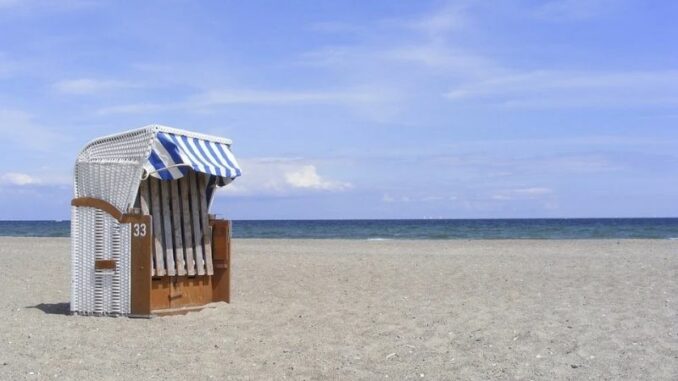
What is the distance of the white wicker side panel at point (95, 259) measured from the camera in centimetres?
927

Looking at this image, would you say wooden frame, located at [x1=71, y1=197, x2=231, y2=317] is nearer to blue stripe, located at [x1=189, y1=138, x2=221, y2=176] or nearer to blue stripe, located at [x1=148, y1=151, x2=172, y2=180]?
blue stripe, located at [x1=148, y1=151, x2=172, y2=180]

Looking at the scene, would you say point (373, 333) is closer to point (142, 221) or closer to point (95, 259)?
point (142, 221)

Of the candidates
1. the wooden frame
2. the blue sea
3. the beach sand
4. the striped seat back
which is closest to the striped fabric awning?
the striped seat back

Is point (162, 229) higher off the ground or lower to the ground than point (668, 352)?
higher

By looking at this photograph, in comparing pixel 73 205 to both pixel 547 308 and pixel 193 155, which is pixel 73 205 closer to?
pixel 193 155

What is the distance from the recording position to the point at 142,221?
9.11 metres

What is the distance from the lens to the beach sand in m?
6.62

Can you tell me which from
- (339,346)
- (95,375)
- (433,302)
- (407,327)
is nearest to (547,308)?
(433,302)

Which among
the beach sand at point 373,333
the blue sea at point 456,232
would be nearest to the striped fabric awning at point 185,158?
the beach sand at point 373,333

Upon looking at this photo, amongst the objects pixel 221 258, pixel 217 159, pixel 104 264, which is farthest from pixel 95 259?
pixel 217 159

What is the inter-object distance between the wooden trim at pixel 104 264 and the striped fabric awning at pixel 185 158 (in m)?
1.22

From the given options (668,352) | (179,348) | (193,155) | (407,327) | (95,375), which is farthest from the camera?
(193,155)

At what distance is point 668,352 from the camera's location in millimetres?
7098

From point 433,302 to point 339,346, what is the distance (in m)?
3.37
